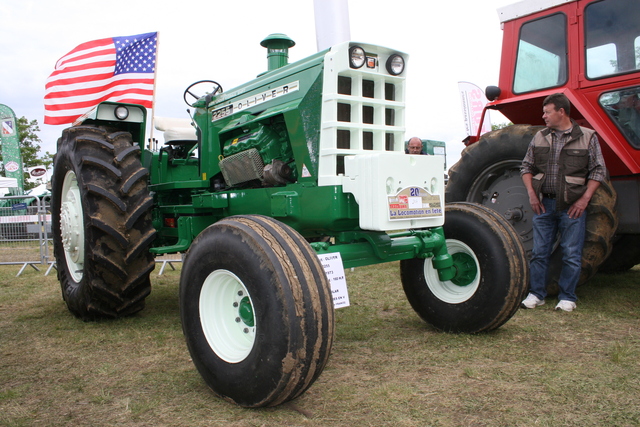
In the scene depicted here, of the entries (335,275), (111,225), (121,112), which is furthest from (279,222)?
(121,112)

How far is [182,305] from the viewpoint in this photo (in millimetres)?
2752

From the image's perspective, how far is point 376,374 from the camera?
9.36ft

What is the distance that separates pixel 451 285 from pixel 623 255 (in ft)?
10.4

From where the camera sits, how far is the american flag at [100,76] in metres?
6.47

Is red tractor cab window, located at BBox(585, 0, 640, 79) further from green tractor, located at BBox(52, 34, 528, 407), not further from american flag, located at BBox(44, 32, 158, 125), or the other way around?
american flag, located at BBox(44, 32, 158, 125)

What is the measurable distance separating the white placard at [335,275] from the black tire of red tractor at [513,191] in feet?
8.10

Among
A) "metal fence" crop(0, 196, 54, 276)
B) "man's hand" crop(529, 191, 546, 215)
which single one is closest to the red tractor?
"man's hand" crop(529, 191, 546, 215)

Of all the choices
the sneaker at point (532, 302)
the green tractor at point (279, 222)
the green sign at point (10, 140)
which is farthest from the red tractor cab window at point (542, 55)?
the green sign at point (10, 140)

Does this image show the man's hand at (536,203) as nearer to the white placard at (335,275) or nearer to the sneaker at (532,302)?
the sneaker at (532,302)

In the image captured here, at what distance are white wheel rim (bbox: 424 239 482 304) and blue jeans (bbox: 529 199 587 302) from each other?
1.11m

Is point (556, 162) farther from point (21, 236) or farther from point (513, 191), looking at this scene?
point (21, 236)

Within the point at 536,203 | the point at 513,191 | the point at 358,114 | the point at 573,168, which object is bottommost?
the point at 536,203

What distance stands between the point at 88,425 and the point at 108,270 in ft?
6.07

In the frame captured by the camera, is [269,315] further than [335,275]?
No
